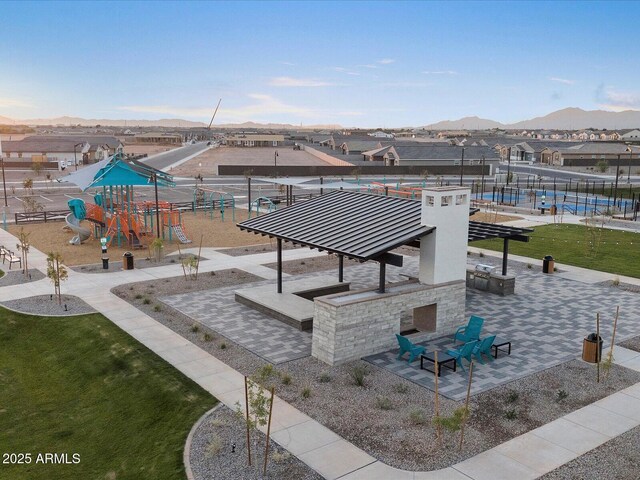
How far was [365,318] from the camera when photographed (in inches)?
664

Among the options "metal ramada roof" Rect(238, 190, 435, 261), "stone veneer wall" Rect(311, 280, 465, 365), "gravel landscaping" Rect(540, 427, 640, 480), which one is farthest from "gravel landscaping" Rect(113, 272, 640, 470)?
"metal ramada roof" Rect(238, 190, 435, 261)

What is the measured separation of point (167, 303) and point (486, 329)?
11.6 metres

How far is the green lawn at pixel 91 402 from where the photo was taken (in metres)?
12.2

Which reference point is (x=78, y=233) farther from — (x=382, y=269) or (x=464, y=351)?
(x=464, y=351)

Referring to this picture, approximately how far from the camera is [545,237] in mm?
37750

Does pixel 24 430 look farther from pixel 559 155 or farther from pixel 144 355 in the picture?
pixel 559 155

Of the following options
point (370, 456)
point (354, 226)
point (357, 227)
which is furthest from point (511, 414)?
point (354, 226)

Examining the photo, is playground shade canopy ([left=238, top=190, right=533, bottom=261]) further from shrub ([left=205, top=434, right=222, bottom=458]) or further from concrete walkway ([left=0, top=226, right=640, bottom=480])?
shrub ([left=205, top=434, right=222, bottom=458])

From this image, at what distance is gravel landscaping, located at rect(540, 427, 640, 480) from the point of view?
434 inches

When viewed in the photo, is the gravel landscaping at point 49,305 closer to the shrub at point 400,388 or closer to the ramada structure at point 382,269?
the ramada structure at point 382,269

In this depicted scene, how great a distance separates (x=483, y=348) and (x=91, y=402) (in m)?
10.7

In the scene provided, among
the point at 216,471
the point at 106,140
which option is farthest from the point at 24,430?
the point at 106,140

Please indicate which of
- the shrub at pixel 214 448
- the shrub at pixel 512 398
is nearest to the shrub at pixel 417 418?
the shrub at pixel 512 398

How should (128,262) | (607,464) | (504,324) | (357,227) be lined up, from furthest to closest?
(128,262), (504,324), (357,227), (607,464)
